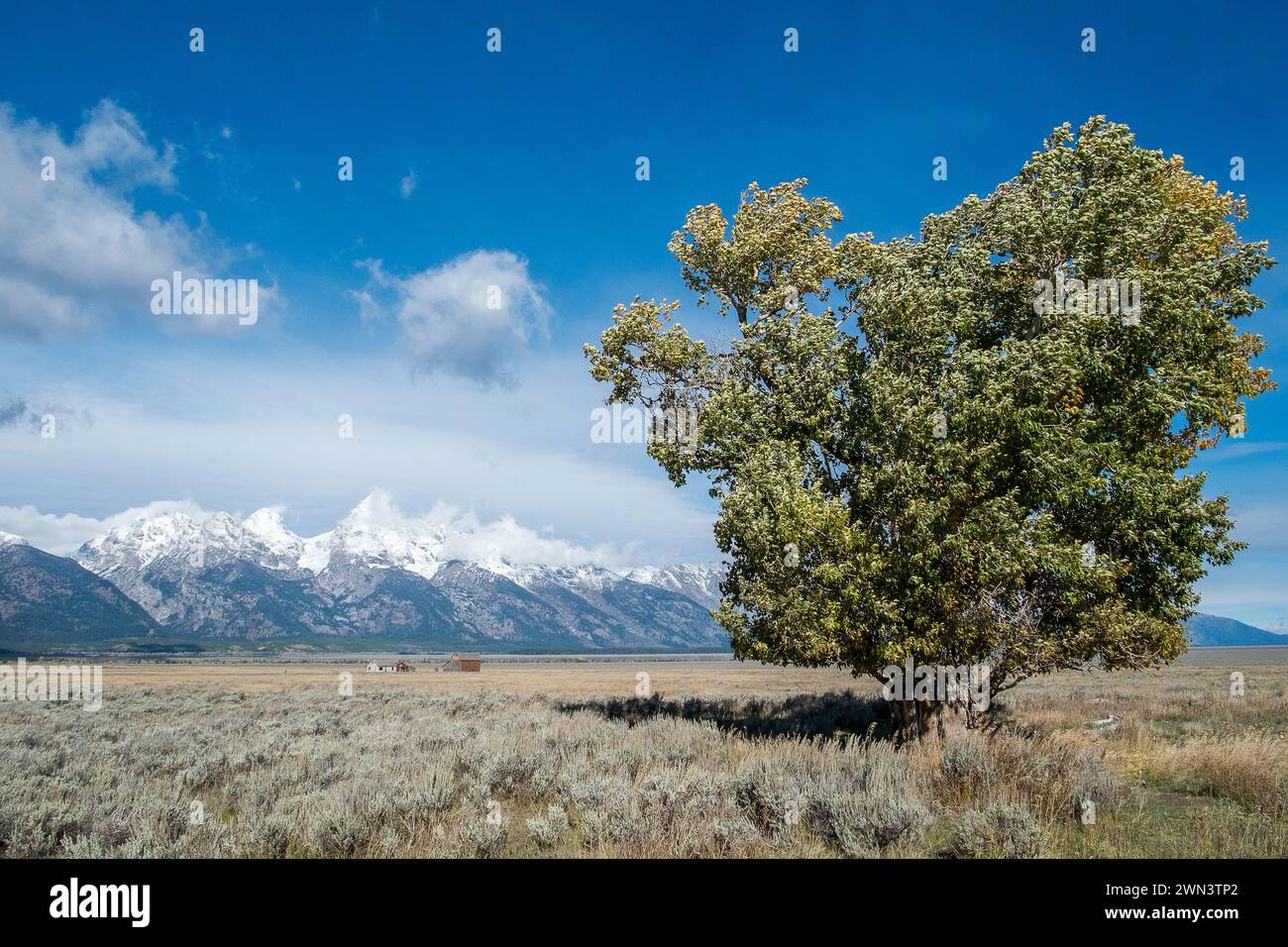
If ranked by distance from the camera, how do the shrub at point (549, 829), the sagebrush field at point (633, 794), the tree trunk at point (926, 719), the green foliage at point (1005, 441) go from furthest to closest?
the tree trunk at point (926, 719)
the green foliage at point (1005, 441)
the shrub at point (549, 829)
the sagebrush field at point (633, 794)

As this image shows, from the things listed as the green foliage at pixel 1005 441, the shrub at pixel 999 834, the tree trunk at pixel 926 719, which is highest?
the green foliage at pixel 1005 441

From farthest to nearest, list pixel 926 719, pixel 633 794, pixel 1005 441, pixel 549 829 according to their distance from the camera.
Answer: pixel 926 719
pixel 1005 441
pixel 633 794
pixel 549 829

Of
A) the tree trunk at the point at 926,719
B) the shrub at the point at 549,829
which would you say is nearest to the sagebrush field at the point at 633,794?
the shrub at the point at 549,829

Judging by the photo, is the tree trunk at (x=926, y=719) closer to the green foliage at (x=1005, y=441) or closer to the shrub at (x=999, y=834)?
the green foliage at (x=1005, y=441)

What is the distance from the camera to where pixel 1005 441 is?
13.0 meters

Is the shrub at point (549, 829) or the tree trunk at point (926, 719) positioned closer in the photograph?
the shrub at point (549, 829)

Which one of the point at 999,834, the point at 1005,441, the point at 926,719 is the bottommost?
the point at 926,719

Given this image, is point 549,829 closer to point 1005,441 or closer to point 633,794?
point 633,794

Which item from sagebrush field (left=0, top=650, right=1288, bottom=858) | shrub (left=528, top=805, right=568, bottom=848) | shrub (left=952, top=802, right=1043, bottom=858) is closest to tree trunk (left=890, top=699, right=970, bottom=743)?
sagebrush field (left=0, top=650, right=1288, bottom=858)

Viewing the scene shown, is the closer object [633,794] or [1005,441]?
[633,794]

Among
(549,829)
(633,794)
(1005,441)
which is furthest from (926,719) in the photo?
(549,829)

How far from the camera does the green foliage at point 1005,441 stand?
12750 millimetres

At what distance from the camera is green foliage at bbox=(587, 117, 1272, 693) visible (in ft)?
41.8
